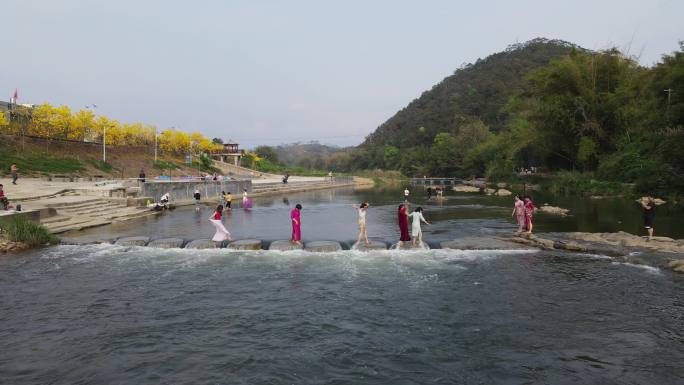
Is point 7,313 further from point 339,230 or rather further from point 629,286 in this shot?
point 629,286

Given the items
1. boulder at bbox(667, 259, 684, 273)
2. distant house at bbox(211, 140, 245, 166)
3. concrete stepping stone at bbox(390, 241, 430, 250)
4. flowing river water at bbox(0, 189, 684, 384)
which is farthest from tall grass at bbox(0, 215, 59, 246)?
distant house at bbox(211, 140, 245, 166)

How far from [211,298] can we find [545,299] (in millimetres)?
7941

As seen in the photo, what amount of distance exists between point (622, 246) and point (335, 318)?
11.5 m

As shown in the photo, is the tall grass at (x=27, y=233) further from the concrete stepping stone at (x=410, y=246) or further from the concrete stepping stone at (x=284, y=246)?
the concrete stepping stone at (x=410, y=246)

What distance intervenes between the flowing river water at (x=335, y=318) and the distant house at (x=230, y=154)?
69.7 m

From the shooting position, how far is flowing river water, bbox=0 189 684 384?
285 inches

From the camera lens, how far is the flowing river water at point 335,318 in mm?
7238

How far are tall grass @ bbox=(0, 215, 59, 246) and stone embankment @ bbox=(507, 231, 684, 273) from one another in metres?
17.2

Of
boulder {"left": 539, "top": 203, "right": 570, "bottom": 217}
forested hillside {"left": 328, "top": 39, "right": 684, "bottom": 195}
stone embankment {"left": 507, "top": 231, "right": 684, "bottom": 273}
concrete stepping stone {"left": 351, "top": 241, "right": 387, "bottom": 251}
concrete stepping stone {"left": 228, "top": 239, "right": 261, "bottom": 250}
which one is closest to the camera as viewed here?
A: stone embankment {"left": 507, "top": 231, "right": 684, "bottom": 273}

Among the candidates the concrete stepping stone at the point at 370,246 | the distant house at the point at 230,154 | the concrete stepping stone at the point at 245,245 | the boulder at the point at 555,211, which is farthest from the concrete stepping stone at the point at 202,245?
the distant house at the point at 230,154

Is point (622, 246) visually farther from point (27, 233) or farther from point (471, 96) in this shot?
point (471, 96)

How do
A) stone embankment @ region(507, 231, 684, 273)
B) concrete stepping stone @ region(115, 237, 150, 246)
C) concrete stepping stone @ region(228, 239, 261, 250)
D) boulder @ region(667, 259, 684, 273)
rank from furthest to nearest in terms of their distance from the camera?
concrete stepping stone @ region(115, 237, 150, 246)
concrete stepping stone @ region(228, 239, 261, 250)
stone embankment @ region(507, 231, 684, 273)
boulder @ region(667, 259, 684, 273)

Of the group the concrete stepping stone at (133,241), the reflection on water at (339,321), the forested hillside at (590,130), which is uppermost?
the forested hillside at (590,130)

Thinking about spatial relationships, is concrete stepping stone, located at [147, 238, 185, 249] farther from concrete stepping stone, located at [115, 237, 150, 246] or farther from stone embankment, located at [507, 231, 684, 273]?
stone embankment, located at [507, 231, 684, 273]
